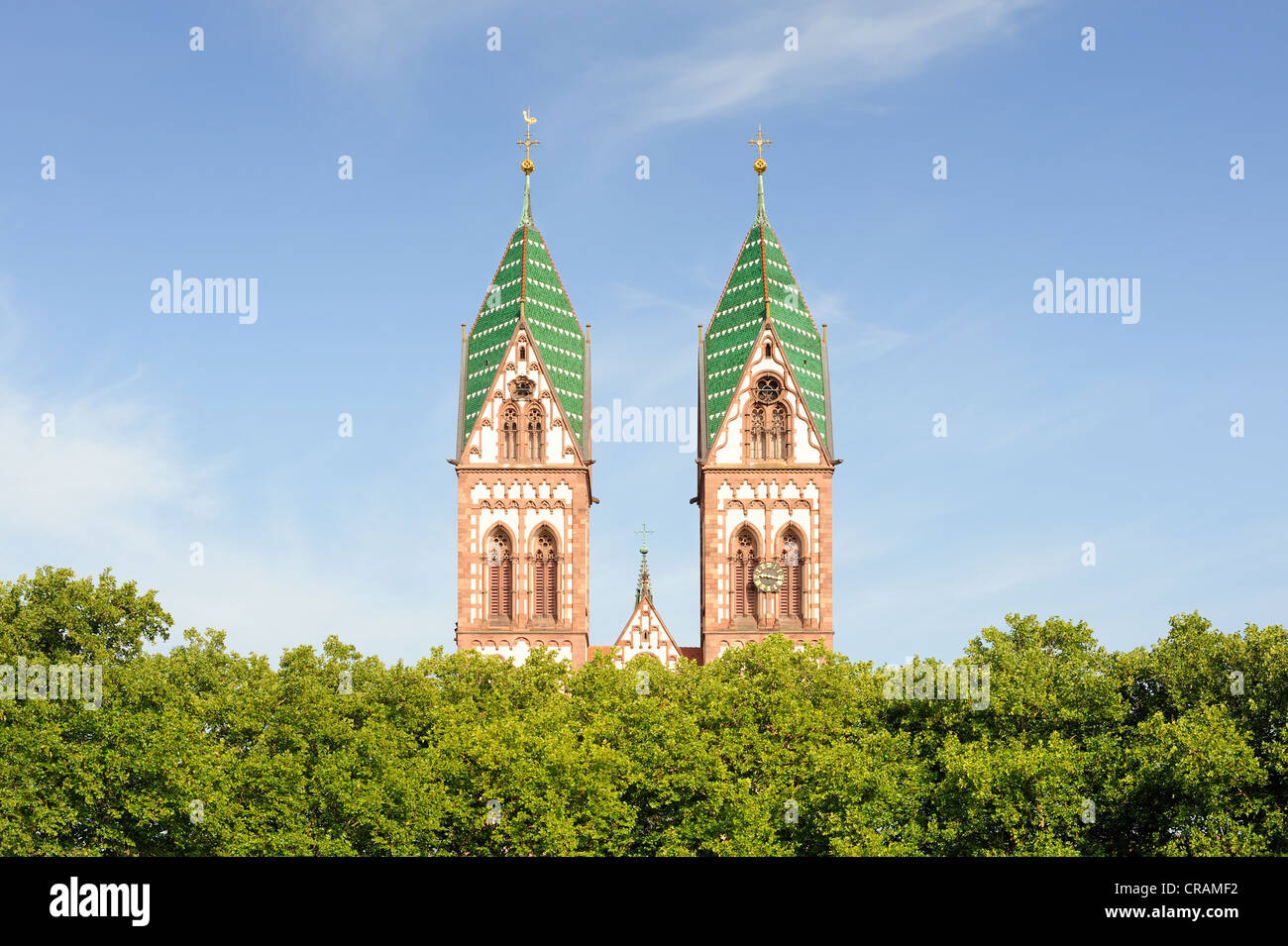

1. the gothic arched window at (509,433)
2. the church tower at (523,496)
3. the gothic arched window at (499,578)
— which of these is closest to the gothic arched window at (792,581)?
the church tower at (523,496)

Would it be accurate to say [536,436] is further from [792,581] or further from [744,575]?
[792,581]

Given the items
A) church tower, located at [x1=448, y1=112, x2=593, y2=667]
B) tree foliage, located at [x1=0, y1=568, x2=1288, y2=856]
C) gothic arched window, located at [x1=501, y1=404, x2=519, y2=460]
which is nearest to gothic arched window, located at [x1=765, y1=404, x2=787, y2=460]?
church tower, located at [x1=448, y1=112, x2=593, y2=667]

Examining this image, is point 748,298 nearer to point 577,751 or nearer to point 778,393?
point 778,393

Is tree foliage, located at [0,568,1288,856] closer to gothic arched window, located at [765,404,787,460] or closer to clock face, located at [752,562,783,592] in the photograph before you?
clock face, located at [752,562,783,592]

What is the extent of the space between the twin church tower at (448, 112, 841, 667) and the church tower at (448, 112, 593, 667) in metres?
0.07

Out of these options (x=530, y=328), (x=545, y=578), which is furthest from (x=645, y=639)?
(x=530, y=328)

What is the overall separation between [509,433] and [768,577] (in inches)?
568

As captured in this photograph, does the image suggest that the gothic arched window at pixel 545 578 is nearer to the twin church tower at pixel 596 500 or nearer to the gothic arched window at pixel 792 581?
the twin church tower at pixel 596 500

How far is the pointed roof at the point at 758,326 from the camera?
86.3 m

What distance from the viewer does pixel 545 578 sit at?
275 ft

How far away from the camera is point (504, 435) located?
85.2m

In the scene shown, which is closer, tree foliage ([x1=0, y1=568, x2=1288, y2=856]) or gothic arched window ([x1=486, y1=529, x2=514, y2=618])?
tree foliage ([x1=0, y1=568, x2=1288, y2=856])

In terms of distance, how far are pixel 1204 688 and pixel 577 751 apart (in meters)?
21.7

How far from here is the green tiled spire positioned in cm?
8606
